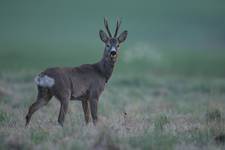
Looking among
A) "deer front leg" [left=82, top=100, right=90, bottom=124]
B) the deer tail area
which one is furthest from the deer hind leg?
"deer front leg" [left=82, top=100, right=90, bottom=124]

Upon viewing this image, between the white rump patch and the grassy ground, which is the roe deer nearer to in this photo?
the white rump patch

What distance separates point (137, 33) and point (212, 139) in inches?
2022

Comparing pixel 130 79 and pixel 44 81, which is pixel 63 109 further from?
pixel 130 79

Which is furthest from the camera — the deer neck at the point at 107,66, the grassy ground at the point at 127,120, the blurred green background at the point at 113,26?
the blurred green background at the point at 113,26

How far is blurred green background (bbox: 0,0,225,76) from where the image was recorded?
56656mm

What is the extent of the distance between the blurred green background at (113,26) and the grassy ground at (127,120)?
2393 centimetres

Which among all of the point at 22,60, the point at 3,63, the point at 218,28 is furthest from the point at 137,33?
the point at 3,63

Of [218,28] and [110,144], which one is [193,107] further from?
[218,28]

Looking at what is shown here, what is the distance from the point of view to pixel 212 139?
14.3m

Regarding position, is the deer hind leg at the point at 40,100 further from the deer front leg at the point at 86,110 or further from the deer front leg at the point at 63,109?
the deer front leg at the point at 86,110

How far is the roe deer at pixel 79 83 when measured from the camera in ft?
51.3

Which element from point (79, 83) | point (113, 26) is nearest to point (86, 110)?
point (79, 83)

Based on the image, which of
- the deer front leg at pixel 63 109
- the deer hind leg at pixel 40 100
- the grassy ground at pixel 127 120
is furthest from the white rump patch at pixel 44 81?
the grassy ground at pixel 127 120

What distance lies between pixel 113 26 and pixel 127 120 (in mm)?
40294
